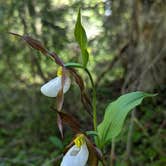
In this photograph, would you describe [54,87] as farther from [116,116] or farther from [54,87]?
[116,116]

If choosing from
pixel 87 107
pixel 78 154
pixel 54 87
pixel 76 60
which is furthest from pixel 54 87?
pixel 76 60

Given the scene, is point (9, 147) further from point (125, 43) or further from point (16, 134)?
point (125, 43)

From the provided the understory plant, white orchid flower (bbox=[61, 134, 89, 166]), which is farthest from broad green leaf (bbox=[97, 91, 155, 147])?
white orchid flower (bbox=[61, 134, 89, 166])

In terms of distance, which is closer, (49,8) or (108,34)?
(49,8)

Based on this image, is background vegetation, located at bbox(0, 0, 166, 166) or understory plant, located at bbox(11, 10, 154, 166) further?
background vegetation, located at bbox(0, 0, 166, 166)

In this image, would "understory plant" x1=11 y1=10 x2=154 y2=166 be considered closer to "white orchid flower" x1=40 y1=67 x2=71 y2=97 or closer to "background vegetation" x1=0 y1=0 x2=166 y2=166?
"white orchid flower" x1=40 y1=67 x2=71 y2=97

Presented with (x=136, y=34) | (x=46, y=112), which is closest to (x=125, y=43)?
(x=136, y=34)

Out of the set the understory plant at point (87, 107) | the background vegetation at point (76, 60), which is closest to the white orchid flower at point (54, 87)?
the understory plant at point (87, 107)
